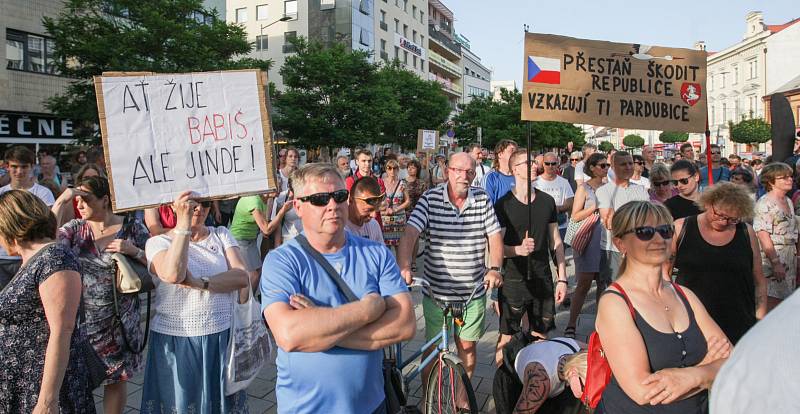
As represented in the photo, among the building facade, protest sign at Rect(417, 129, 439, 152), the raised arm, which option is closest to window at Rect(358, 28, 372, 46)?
the building facade

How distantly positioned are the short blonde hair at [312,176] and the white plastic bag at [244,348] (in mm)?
1113

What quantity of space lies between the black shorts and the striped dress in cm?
66

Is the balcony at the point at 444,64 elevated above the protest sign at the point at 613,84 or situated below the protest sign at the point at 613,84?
above

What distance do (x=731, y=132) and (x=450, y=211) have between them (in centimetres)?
5453

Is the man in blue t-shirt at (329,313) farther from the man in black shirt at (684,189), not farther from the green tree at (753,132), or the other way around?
the green tree at (753,132)

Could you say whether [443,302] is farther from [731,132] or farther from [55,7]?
[731,132]

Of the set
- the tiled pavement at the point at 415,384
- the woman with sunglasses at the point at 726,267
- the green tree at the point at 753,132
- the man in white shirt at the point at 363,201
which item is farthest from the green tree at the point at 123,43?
the green tree at the point at 753,132

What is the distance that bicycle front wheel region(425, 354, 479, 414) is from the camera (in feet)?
11.1

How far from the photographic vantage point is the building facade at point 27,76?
69.2 ft

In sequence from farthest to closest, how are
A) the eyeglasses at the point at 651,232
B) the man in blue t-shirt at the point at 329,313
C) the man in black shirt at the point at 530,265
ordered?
1. the man in black shirt at the point at 530,265
2. the eyeglasses at the point at 651,232
3. the man in blue t-shirt at the point at 329,313

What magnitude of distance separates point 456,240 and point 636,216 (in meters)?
1.83

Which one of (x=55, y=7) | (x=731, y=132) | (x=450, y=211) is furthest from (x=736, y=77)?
(x=450, y=211)

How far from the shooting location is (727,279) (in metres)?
3.74

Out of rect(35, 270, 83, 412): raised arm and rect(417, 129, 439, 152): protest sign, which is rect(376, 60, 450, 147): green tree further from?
rect(35, 270, 83, 412): raised arm
